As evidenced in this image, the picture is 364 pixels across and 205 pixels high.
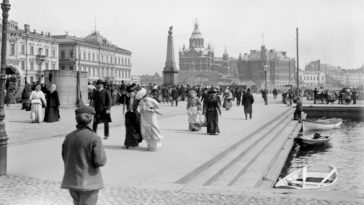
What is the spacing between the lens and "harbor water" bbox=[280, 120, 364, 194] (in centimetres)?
1130

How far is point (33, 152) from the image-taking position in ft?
31.5

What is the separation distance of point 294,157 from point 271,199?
1040cm

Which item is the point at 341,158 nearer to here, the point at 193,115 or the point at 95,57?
the point at 193,115

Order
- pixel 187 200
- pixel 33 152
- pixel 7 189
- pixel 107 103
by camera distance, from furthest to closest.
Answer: pixel 107 103 < pixel 33 152 < pixel 7 189 < pixel 187 200

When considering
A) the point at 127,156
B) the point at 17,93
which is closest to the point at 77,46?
the point at 17,93

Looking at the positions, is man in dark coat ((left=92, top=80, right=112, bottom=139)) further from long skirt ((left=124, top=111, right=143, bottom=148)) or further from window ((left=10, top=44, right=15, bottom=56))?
window ((left=10, top=44, right=15, bottom=56))

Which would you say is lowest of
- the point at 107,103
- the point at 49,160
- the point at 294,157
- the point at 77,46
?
the point at 294,157

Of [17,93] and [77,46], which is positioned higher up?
[77,46]

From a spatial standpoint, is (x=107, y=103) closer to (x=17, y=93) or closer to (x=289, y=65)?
(x=17, y=93)

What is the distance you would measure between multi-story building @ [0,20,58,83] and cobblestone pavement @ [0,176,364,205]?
171 ft

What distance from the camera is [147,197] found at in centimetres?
587

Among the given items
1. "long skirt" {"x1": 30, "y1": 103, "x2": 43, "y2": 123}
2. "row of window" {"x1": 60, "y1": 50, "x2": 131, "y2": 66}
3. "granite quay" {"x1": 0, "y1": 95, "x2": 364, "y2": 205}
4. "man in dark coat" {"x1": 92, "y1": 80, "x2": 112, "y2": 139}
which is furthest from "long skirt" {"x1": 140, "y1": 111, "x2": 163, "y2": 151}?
"row of window" {"x1": 60, "y1": 50, "x2": 131, "y2": 66}

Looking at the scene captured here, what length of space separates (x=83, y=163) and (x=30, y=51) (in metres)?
63.0

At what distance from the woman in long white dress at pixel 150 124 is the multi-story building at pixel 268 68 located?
441 feet
